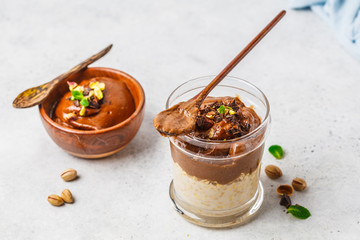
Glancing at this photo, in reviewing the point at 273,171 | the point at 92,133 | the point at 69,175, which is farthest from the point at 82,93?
the point at 273,171

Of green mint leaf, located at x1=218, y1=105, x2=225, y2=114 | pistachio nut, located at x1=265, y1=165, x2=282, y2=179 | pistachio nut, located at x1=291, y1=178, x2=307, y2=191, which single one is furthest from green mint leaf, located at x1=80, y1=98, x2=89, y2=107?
pistachio nut, located at x1=291, y1=178, x2=307, y2=191

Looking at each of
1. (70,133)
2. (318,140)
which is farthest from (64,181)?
(318,140)

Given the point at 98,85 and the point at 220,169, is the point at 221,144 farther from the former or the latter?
the point at 98,85

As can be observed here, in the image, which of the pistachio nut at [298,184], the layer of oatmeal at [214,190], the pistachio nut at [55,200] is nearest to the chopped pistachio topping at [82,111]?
the pistachio nut at [55,200]

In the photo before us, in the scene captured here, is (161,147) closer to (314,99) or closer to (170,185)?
(170,185)

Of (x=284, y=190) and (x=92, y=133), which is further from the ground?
(x=92, y=133)
